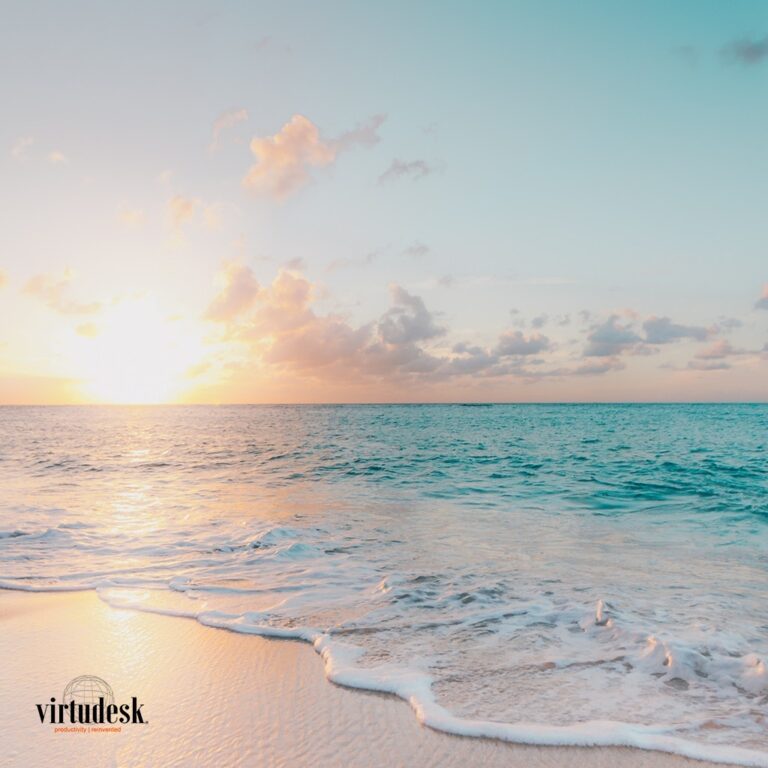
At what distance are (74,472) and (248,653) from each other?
20.6 metres

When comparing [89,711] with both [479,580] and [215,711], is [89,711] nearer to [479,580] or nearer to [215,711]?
[215,711]

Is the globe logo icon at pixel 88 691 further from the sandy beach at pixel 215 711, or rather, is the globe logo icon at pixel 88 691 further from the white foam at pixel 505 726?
the white foam at pixel 505 726

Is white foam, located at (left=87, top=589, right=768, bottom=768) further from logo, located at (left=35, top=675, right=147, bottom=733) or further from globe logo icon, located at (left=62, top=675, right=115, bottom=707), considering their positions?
globe logo icon, located at (left=62, top=675, right=115, bottom=707)

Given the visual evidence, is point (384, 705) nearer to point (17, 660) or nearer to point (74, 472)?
point (17, 660)

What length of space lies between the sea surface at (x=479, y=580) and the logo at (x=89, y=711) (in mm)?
1561

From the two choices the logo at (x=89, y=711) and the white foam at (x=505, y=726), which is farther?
the logo at (x=89, y=711)

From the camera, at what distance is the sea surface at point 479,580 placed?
170 inches

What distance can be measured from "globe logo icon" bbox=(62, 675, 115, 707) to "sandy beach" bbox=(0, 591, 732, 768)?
7 cm

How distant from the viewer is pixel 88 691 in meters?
4.34

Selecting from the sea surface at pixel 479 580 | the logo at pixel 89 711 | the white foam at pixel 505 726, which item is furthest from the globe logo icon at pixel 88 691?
the white foam at pixel 505 726

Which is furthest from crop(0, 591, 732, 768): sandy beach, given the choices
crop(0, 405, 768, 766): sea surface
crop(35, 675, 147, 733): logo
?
crop(0, 405, 768, 766): sea surface

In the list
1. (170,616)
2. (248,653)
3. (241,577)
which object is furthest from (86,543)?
(248,653)

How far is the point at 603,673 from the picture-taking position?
4.84 metres

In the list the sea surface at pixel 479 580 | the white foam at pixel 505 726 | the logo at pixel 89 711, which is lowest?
the sea surface at pixel 479 580
